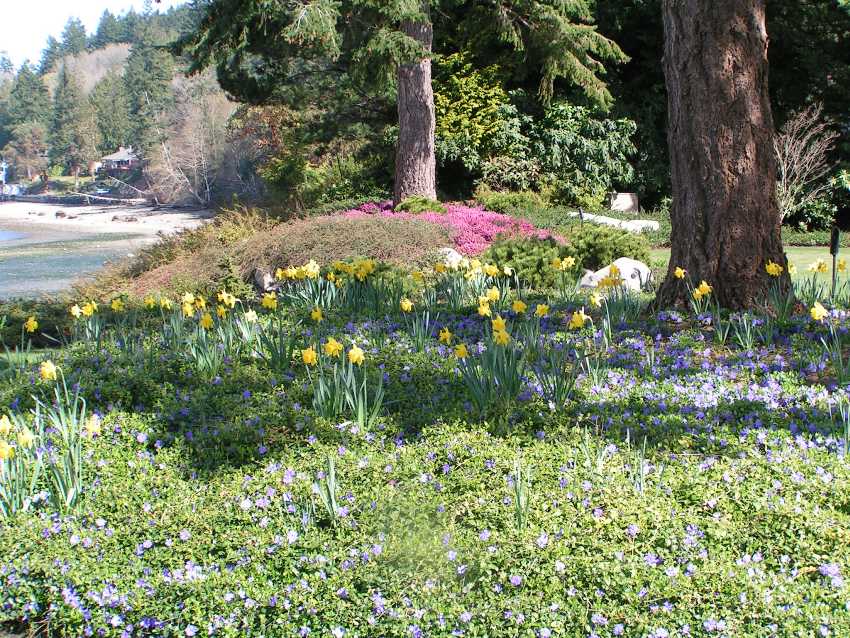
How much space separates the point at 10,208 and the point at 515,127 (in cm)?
4776

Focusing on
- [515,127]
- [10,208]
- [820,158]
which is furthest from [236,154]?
[820,158]

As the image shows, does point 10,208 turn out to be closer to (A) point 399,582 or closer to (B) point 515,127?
(B) point 515,127

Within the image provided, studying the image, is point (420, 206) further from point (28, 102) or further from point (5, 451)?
point (28, 102)

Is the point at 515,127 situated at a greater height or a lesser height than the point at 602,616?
greater

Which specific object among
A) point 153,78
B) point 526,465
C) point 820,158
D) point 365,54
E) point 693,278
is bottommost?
point 526,465

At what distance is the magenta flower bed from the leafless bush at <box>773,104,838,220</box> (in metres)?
6.80

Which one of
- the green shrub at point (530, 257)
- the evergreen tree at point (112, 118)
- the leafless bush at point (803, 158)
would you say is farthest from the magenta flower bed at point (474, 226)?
the evergreen tree at point (112, 118)

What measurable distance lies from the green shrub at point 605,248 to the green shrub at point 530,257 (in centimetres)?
60

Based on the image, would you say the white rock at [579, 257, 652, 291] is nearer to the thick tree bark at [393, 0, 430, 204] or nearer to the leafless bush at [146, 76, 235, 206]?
the thick tree bark at [393, 0, 430, 204]

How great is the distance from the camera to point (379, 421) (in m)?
3.72

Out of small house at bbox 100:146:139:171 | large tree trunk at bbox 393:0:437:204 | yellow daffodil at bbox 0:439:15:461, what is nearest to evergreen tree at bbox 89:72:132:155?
small house at bbox 100:146:139:171

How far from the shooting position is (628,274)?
8383mm

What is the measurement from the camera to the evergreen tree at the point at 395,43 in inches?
440

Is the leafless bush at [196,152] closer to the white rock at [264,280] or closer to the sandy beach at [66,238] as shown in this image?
the sandy beach at [66,238]
